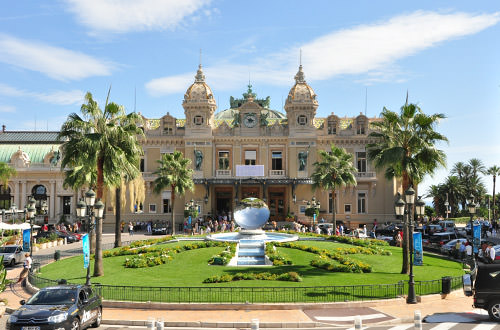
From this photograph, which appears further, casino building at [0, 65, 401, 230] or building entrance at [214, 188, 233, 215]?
building entrance at [214, 188, 233, 215]

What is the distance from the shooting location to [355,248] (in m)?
35.2

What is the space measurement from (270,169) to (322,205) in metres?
8.29

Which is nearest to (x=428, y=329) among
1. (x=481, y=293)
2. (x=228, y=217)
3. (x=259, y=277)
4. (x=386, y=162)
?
(x=481, y=293)

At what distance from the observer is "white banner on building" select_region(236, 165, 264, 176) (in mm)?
63219

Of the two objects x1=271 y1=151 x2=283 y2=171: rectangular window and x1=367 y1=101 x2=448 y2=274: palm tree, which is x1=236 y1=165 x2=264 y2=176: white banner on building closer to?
x1=271 y1=151 x2=283 y2=171: rectangular window

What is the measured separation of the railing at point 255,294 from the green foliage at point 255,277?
5.50ft

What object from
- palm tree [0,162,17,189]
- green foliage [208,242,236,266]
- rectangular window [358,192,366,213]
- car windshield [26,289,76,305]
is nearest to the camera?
car windshield [26,289,76,305]

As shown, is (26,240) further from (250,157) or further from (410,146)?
(250,157)

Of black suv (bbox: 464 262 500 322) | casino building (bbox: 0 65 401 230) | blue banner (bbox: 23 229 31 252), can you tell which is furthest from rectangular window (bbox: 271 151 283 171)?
black suv (bbox: 464 262 500 322)

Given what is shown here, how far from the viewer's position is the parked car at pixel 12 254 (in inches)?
1360

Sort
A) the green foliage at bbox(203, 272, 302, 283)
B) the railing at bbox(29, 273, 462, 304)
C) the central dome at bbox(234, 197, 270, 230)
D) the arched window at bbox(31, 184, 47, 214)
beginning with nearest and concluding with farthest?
the railing at bbox(29, 273, 462, 304) < the green foliage at bbox(203, 272, 302, 283) < the central dome at bbox(234, 197, 270, 230) < the arched window at bbox(31, 184, 47, 214)

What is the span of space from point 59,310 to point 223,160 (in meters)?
50.9

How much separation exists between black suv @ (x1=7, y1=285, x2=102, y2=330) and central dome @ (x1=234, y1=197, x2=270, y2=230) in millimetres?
21762

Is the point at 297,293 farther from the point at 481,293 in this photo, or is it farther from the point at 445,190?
the point at 445,190
